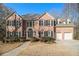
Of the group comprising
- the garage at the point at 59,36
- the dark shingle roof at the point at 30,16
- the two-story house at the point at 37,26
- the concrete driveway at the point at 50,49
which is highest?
the dark shingle roof at the point at 30,16

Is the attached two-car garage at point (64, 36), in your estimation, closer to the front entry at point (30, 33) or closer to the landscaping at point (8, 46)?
the front entry at point (30, 33)

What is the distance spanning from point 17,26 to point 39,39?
0.38 metres

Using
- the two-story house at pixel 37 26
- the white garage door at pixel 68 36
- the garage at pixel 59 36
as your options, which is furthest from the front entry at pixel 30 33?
the white garage door at pixel 68 36

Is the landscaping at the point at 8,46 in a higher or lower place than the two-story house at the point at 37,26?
lower

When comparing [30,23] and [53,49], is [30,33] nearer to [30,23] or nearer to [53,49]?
[30,23]

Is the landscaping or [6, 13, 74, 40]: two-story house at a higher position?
[6, 13, 74, 40]: two-story house

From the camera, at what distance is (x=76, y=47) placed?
29672 mm

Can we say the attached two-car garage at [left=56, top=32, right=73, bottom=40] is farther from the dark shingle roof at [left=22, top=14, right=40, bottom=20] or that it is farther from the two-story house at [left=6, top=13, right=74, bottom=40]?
the dark shingle roof at [left=22, top=14, right=40, bottom=20]

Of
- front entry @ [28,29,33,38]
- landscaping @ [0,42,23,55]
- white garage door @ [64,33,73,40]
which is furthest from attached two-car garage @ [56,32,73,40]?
landscaping @ [0,42,23,55]

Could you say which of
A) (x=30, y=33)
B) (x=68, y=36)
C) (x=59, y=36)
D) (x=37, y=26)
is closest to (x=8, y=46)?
(x=30, y=33)

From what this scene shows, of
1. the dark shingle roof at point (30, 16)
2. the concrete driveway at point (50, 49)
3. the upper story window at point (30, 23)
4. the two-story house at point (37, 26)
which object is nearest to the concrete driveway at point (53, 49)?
the concrete driveway at point (50, 49)

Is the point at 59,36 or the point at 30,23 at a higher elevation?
the point at 30,23

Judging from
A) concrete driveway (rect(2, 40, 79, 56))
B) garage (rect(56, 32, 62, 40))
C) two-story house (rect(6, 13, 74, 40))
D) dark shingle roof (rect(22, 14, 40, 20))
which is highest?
dark shingle roof (rect(22, 14, 40, 20))

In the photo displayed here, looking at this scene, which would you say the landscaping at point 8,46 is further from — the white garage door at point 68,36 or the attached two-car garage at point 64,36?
the white garage door at point 68,36
